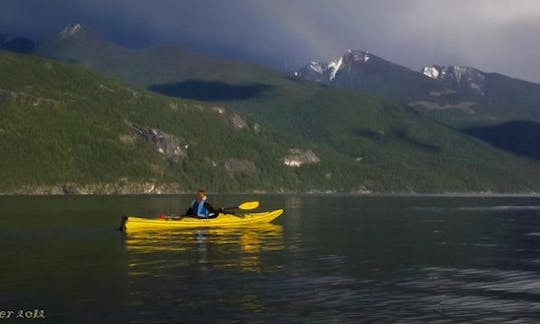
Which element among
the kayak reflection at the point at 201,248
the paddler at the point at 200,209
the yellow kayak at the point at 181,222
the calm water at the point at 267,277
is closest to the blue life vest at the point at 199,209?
the paddler at the point at 200,209

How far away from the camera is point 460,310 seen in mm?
38281

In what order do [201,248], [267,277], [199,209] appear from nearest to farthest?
[267,277]
[201,248]
[199,209]

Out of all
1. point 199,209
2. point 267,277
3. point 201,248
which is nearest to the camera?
point 267,277

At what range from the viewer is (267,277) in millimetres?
48875

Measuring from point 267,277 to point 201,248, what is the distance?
2018cm

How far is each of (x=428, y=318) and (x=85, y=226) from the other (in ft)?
212

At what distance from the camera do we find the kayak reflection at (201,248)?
54969mm

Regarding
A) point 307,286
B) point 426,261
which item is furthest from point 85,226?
point 307,286

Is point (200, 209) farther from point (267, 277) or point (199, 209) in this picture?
point (267, 277)

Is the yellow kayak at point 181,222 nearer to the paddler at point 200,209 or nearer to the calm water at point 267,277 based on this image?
the paddler at point 200,209

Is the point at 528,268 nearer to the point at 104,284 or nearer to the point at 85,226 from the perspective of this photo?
the point at 104,284

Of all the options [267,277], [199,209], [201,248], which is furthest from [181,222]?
[267,277]

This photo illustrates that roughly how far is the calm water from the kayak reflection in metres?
0.14

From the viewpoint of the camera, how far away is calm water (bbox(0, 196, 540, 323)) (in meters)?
37.3
